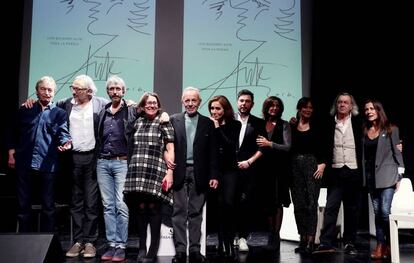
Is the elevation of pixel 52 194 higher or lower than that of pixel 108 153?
lower

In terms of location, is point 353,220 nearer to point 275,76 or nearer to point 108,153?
point 275,76

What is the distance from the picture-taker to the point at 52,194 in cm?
354

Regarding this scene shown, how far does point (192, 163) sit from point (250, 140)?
2.21 ft

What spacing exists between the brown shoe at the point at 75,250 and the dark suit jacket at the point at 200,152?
0.93m

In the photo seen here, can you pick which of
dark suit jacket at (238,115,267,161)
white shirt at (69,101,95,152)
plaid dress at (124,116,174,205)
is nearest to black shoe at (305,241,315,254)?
dark suit jacket at (238,115,267,161)

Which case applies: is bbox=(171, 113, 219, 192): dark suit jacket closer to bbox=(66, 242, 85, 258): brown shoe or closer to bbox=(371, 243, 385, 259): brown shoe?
bbox=(66, 242, 85, 258): brown shoe

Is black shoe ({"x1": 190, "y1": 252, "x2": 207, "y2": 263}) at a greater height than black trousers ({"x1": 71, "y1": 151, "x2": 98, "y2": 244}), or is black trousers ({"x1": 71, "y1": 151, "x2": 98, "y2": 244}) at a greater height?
black trousers ({"x1": 71, "y1": 151, "x2": 98, "y2": 244})

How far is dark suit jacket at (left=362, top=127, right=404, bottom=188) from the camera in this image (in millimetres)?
3709

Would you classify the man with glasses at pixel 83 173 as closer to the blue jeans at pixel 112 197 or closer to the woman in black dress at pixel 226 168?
the blue jeans at pixel 112 197

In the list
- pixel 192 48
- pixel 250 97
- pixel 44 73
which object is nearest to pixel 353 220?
pixel 250 97

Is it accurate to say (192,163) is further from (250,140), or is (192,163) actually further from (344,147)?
(344,147)

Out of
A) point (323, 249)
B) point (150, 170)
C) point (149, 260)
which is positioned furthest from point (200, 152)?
point (323, 249)

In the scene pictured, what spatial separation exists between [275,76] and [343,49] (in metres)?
0.88

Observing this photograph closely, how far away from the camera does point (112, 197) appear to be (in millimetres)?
3555
